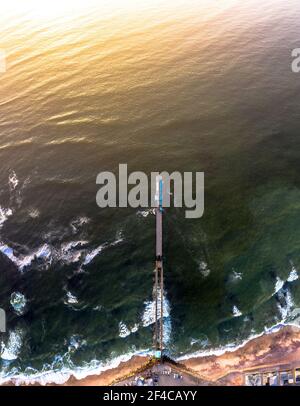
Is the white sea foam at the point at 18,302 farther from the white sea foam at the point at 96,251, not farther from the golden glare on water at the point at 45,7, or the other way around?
the golden glare on water at the point at 45,7

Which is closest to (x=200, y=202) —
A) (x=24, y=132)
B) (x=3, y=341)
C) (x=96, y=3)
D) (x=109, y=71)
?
(x=3, y=341)

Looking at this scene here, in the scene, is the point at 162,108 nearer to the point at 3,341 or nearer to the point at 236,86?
the point at 236,86

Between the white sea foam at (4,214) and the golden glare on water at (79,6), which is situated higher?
the golden glare on water at (79,6)

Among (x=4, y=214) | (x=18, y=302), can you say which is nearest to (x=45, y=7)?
(x=4, y=214)

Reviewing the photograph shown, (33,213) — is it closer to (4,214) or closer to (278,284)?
(4,214)

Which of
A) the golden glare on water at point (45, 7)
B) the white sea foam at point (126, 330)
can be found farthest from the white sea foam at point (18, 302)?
the golden glare on water at point (45, 7)

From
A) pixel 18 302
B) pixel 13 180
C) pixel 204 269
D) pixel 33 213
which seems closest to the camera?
pixel 18 302

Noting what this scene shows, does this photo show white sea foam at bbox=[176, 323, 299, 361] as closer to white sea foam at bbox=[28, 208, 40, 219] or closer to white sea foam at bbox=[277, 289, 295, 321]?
white sea foam at bbox=[277, 289, 295, 321]
